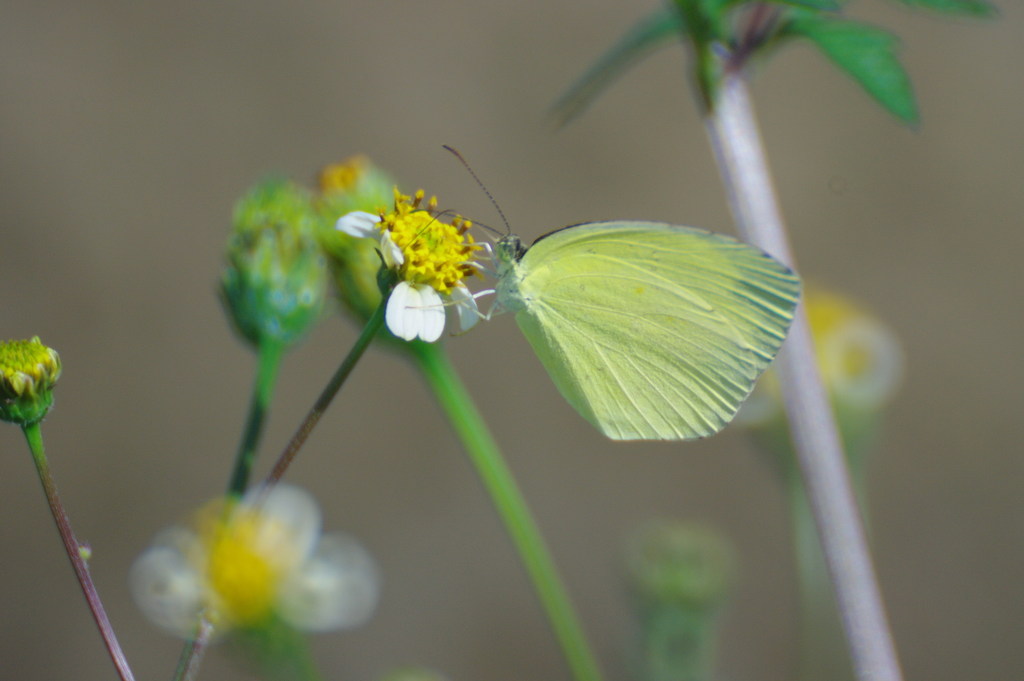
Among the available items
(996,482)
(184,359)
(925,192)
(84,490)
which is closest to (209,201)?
(184,359)

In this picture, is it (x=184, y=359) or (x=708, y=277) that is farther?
(x=184, y=359)

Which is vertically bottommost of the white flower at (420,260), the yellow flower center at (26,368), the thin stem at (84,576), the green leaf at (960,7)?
the thin stem at (84,576)

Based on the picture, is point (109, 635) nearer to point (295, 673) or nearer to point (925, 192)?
point (295, 673)

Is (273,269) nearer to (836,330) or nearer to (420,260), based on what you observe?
(420,260)

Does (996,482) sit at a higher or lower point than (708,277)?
lower

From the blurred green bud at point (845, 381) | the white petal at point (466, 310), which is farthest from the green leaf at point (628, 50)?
the blurred green bud at point (845, 381)

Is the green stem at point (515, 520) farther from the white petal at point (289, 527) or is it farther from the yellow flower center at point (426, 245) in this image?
the white petal at point (289, 527)

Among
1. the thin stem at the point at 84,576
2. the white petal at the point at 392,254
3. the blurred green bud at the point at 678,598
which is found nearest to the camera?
the thin stem at the point at 84,576
